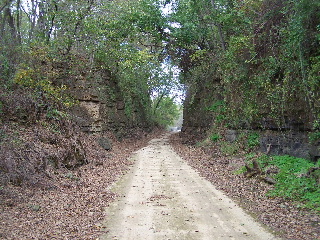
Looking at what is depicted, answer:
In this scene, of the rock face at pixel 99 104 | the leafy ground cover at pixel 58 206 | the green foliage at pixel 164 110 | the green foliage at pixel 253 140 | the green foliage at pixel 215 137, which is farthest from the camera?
the green foliage at pixel 164 110

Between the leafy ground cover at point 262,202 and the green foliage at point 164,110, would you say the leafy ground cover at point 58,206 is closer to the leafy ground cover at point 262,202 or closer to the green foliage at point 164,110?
the leafy ground cover at point 262,202

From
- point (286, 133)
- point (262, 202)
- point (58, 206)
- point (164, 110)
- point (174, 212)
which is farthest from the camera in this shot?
point (164, 110)

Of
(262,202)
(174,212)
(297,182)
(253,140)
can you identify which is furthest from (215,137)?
(174,212)

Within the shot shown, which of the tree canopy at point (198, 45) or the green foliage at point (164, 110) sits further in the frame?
the green foliage at point (164, 110)

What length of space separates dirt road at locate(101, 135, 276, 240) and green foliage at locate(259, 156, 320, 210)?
157 cm

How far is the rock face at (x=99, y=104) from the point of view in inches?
667

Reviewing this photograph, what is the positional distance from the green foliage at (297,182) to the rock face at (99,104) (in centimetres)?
1031

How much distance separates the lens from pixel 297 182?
8234 millimetres

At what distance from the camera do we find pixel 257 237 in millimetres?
A: 5500

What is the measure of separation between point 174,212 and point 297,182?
12.1 feet

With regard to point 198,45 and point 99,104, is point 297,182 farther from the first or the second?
point 198,45

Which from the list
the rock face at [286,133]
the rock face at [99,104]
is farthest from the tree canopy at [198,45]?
the rock face at [99,104]

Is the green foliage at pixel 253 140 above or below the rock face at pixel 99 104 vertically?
below

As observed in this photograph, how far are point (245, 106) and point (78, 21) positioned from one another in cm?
926
